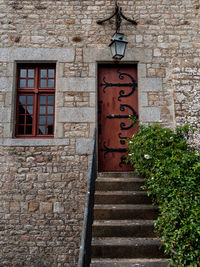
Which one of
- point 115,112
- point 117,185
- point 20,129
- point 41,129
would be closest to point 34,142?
point 41,129

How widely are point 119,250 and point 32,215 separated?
6.63 ft

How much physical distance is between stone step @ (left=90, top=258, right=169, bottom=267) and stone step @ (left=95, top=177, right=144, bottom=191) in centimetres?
111

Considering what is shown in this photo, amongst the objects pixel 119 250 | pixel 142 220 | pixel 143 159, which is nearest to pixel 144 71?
pixel 143 159

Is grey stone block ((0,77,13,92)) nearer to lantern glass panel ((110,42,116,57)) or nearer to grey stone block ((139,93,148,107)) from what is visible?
lantern glass panel ((110,42,116,57))

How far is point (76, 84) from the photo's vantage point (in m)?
4.59

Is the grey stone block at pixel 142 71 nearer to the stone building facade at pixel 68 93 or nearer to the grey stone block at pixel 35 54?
the stone building facade at pixel 68 93

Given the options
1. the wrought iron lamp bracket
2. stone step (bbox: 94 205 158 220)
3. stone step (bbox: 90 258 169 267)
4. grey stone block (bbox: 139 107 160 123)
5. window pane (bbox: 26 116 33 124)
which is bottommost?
stone step (bbox: 90 258 169 267)

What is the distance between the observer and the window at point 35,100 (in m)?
4.62

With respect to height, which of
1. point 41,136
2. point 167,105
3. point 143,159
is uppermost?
point 167,105

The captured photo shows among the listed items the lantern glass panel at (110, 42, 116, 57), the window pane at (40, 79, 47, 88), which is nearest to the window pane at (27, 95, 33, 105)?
the window pane at (40, 79, 47, 88)

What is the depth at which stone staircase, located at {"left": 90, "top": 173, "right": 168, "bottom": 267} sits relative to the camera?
2654 millimetres

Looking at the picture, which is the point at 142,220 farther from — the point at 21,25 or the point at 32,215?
the point at 21,25

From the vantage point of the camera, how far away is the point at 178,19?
4.83 m

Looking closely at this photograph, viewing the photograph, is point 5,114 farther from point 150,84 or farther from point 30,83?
point 150,84
